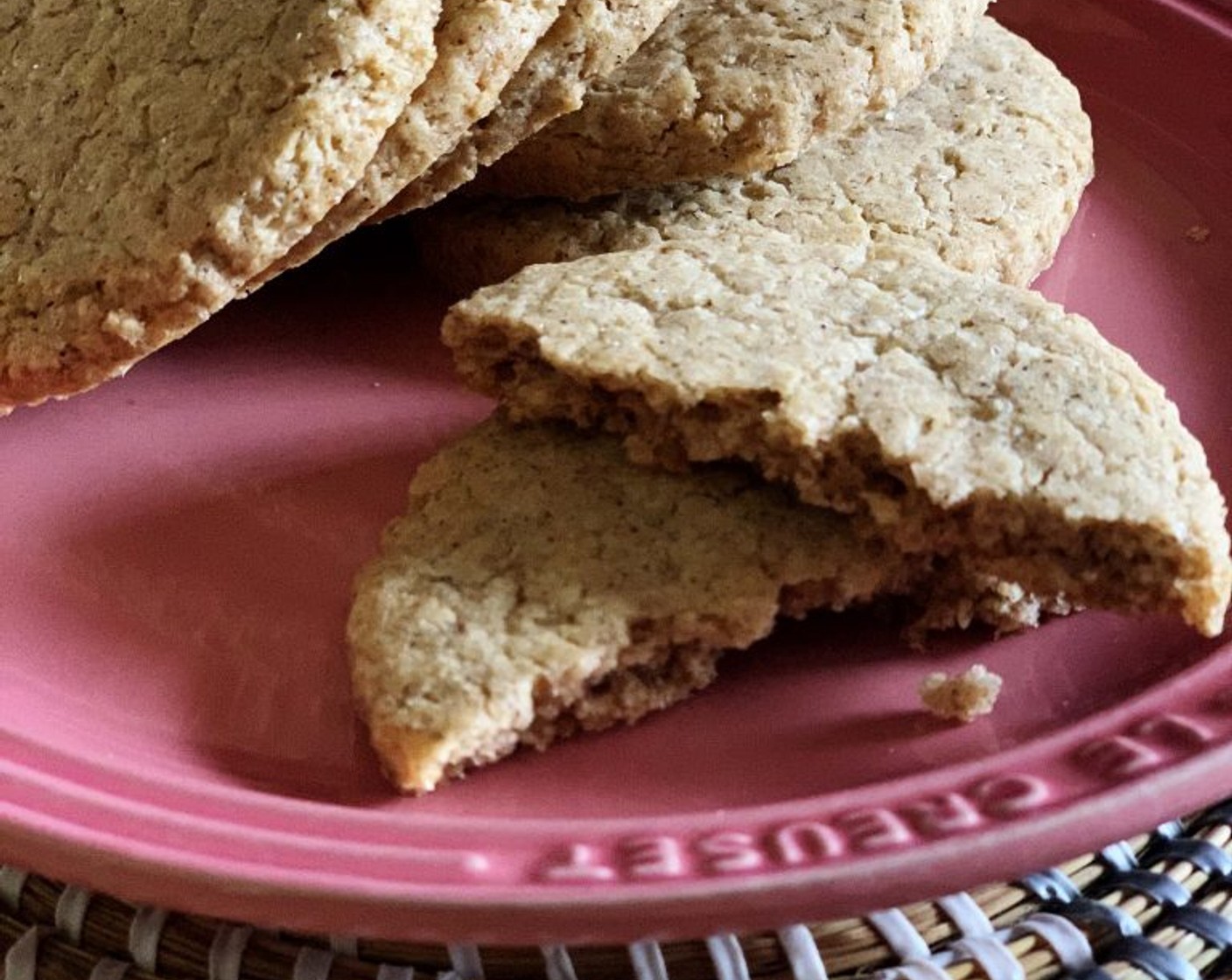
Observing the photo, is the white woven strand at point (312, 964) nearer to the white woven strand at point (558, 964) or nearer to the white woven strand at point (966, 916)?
the white woven strand at point (558, 964)

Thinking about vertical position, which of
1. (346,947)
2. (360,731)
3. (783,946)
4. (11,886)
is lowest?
(11,886)

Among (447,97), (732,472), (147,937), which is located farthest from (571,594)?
(447,97)

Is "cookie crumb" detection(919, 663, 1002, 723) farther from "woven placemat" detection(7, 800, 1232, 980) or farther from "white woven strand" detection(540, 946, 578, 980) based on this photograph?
"white woven strand" detection(540, 946, 578, 980)

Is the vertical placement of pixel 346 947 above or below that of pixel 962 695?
below

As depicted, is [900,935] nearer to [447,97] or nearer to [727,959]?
[727,959]

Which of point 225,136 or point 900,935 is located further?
point 225,136

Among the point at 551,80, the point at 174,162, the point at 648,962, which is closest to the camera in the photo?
the point at 648,962

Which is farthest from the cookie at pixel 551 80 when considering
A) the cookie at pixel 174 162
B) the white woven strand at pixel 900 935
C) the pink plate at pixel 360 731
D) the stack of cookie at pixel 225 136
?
the white woven strand at pixel 900 935
